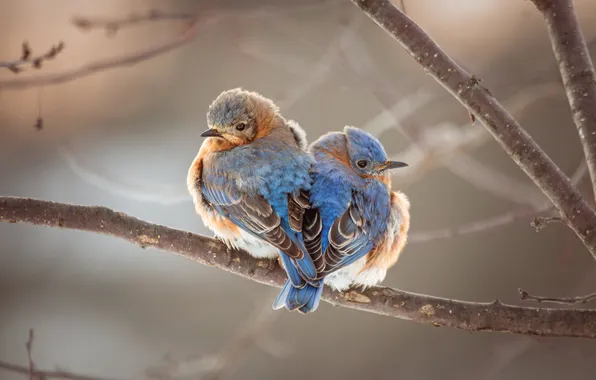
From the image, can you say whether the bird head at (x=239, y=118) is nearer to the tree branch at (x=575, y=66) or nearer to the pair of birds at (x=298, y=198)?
the pair of birds at (x=298, y=198)

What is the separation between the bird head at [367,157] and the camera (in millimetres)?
3920

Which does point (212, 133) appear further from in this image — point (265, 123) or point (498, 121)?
point (498, 121)

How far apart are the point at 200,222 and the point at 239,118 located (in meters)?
2.81

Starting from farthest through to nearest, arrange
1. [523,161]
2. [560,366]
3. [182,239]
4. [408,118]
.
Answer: [560,366], [408,118], [182,239], [523,161]

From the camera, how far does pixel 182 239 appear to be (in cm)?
314

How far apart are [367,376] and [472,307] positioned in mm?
3149

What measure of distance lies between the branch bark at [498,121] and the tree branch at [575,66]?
0.16 meters

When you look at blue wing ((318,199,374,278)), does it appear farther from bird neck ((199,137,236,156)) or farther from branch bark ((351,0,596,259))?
branch bark ((351,0,596,259))

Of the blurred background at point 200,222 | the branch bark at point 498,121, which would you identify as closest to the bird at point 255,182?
the branch bark at point 498,121

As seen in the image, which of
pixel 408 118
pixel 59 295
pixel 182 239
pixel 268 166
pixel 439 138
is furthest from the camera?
pixel 59 295

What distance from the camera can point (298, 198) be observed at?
140 inches

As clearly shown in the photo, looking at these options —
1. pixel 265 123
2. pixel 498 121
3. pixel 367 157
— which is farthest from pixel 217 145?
pixel 498 121

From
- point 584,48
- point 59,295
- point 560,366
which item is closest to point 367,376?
point 560,366

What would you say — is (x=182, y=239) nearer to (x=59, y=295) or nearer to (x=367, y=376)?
(x=367, y=376)
